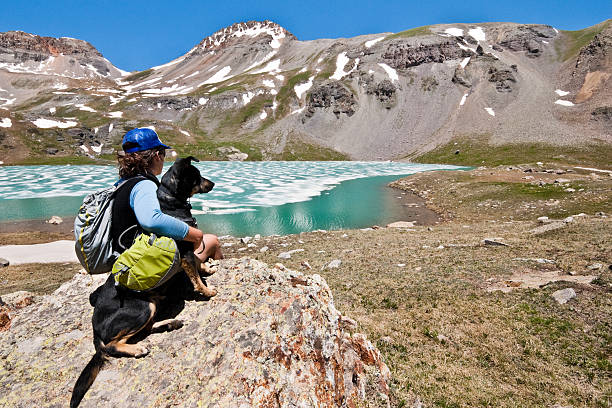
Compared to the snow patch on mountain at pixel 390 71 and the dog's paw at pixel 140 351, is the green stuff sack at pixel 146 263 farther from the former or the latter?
the snow patch on mountain at pixel 390 71

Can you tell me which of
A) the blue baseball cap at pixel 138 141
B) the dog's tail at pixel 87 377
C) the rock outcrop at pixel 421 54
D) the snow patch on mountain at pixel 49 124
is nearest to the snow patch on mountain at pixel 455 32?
the rock outcrop at pixel 421 54

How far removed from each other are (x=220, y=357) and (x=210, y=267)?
8.04 ft

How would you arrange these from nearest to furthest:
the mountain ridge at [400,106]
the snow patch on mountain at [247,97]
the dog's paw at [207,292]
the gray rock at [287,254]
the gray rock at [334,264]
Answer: the dog's paw at [207,292] → the gray rock at [334,264] → the gray rock at [287,254] → the mountain ridge at [400,106] → the snow patch on mountain at [247,97]

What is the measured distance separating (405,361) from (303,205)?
35352mm

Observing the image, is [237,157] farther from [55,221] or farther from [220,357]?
[220,357]

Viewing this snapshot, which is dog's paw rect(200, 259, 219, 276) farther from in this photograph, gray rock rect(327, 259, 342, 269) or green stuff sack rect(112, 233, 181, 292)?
gray rock rect(327, 259, 342, 269)

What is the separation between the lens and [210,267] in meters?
6.50

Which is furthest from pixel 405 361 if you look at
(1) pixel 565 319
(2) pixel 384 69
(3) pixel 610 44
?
(2) pixel 384 69

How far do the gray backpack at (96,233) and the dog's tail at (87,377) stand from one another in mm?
1222

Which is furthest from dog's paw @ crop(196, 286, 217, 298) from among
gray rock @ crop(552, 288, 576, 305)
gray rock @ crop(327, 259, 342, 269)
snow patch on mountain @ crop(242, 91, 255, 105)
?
snow patch on mountain @ crop(242, 91, 255, 105)

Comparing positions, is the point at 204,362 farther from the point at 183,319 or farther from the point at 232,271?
the point at 232,271

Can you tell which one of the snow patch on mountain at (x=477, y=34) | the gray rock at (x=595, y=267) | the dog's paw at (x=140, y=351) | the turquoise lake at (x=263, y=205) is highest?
the snow patch on mountain at (x=477, y=34)

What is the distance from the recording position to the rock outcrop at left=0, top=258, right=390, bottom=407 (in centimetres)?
397

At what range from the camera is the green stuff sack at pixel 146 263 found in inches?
159
